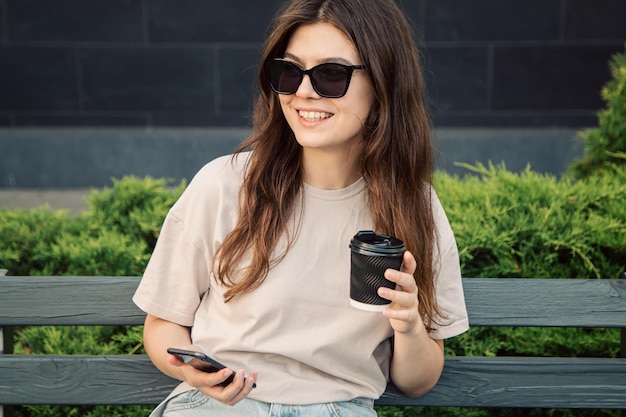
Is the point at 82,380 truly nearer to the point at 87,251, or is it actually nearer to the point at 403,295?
the point at 87,251

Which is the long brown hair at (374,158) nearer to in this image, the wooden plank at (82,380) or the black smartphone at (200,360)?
the black smartphone at (200,360)

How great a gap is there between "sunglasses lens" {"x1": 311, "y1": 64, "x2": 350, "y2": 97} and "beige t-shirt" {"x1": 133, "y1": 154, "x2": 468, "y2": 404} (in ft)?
0.98

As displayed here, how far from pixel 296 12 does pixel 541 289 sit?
1109mm

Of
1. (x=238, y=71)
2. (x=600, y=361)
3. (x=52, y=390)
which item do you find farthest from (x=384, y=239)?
(x=238, y=71)

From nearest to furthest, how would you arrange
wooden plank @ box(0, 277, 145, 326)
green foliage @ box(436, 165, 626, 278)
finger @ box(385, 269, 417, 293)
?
finger @ box(385, 269, 417, 293), wooden plank @ box(0, 277, 145, 326), green foliage @ box(436, 165, 626, 278)

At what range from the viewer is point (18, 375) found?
8.78ft

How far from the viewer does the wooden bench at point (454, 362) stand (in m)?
2.65

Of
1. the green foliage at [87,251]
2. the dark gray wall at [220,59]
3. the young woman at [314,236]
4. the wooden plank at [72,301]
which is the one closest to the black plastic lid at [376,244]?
the young woman at [314,236]

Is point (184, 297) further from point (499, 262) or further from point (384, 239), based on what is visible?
point (499, 262)

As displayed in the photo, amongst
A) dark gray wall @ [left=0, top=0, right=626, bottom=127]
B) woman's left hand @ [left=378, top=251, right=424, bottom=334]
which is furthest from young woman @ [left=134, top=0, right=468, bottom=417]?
dark gray wall @ [left=0, top=0, right=626, bottom=127]

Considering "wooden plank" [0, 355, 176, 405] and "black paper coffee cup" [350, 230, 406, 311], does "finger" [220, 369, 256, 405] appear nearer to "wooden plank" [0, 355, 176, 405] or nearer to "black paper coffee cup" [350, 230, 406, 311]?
"black paper coffee cup" [350, 230, 406, 311]

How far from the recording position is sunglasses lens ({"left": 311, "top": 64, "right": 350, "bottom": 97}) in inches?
87.7

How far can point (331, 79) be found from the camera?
7.34 ft

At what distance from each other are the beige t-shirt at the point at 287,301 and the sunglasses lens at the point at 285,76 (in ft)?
0.91
